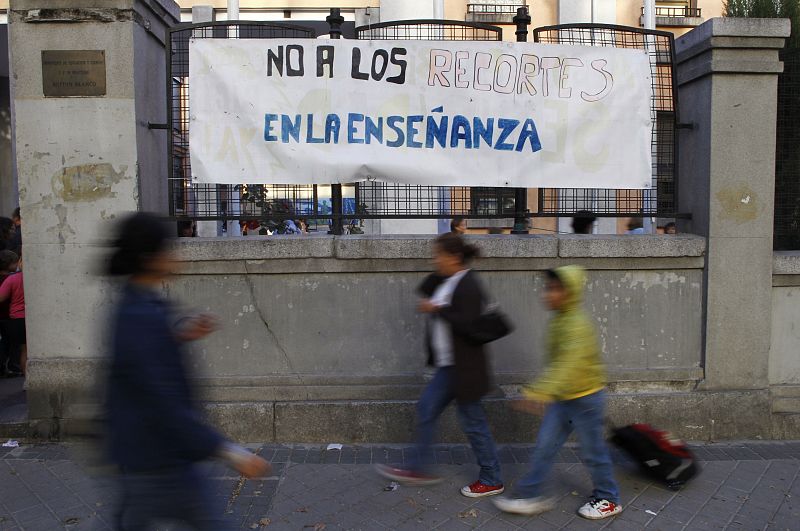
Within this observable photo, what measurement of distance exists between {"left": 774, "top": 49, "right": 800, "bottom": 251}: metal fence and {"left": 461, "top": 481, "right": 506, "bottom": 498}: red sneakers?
3467 millimetres

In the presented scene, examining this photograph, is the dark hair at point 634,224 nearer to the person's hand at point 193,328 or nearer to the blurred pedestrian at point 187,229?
the blurred pedestrian at point 187,229

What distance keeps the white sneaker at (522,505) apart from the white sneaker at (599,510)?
→ 0.80 ft

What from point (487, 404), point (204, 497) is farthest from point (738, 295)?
point (204, 497)

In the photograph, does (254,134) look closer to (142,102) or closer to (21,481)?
(142,102)

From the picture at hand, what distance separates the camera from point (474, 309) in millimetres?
4312

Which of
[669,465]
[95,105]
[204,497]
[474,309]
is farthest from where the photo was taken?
[95,105]

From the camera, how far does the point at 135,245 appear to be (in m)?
2.74

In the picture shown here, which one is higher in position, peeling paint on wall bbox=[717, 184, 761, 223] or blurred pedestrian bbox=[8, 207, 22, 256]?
peeling paint on wall bbox=[717, 184, 761, 223]

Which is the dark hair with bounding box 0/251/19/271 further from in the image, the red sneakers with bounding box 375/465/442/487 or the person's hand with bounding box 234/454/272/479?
Result: the person's hand with bounding box 234/454/272/479

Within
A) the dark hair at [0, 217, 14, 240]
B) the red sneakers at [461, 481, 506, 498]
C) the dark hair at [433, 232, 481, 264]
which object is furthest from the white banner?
the dark hair at [0, 217, 14, 240]

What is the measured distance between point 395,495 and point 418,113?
9.76 ft

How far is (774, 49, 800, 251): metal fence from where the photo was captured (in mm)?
6168

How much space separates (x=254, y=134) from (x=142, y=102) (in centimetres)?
92

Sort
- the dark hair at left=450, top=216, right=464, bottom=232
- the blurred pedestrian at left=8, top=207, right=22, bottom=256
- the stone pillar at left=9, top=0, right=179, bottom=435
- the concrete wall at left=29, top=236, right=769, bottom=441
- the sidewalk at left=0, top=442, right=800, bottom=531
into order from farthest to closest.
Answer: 1. the blurred pedestrian at left=8, top=207, right=22, bottom=256
2. the dark hair at left=450, top=216, right=464, bottom=232
3. the concrete wall at left=29, top=236, right=769, bottom=441
4. the stone pillar at left=9, top=0, right=179, bottom=435
5. the sidewalk at left=0, top=442, right=800, bottom=531
